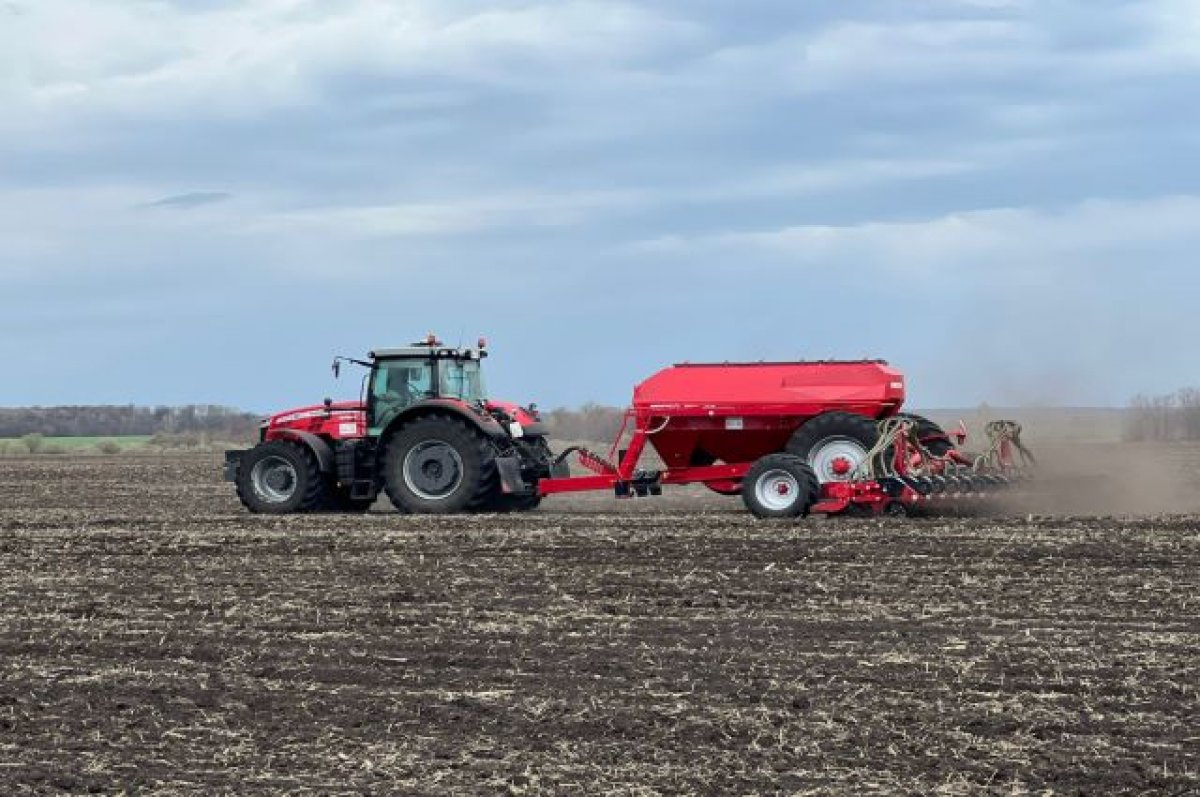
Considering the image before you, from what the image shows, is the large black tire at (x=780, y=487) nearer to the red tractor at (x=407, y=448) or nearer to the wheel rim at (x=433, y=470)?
the red tractor at (x=407, y=448)

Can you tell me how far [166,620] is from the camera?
464 inches

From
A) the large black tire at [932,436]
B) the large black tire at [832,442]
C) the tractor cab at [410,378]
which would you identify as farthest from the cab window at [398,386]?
the large black tire at [932,436]

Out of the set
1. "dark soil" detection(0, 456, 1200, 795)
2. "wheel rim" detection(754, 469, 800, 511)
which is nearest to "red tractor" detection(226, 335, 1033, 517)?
"wheel rim" detection(754, 469, 800, 511)

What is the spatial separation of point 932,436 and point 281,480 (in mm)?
7802

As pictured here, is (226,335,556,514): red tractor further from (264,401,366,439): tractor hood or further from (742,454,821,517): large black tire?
(742,454,821,517): large black tire

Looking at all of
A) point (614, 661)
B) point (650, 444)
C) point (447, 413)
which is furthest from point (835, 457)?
point (614, 661)

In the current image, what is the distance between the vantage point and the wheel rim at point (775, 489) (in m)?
17.5

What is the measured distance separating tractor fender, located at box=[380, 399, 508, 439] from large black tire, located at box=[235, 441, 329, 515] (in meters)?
1.25

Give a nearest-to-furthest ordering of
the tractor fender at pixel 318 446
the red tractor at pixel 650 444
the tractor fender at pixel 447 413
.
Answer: the red tractor at pixel 650 444 → the tractor fender at pixel 447 413 → the tractor fender at pixel 318 446

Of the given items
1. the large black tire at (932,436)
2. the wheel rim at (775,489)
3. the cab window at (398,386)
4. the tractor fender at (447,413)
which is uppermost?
the cab window at (398,386)

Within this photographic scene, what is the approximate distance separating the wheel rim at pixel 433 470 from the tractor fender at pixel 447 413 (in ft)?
1.13

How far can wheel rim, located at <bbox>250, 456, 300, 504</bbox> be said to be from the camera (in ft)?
64.5

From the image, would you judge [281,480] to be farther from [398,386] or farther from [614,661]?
[614,661]

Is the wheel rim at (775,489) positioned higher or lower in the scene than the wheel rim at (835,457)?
lower
